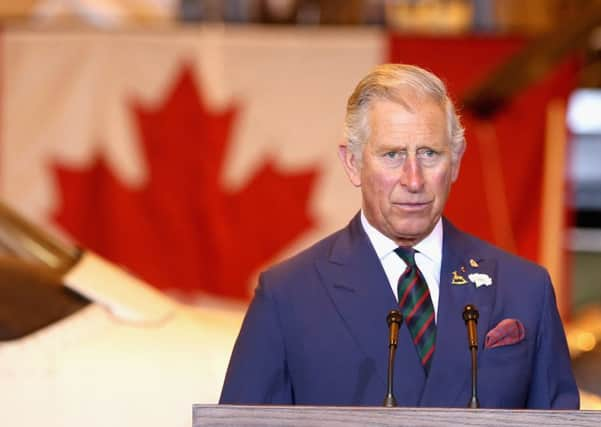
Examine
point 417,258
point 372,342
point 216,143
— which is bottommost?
point 372,342

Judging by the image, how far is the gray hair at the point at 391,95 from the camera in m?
2.87

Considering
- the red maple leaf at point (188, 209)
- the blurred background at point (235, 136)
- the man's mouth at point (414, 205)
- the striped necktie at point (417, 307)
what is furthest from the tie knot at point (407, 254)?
the red maple leaf at point (188, 209)

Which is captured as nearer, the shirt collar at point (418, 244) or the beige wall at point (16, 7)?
the shirt collar at point (418, 244)

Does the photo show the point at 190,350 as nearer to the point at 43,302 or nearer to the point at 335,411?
the point at 43,302

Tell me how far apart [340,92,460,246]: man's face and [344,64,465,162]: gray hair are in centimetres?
1

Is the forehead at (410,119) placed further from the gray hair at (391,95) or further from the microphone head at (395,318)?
the microphone head at (395,318)

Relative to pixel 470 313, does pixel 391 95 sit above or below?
above

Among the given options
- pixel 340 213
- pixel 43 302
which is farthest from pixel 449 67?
pixel 43 302

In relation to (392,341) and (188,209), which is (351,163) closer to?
(392,341)

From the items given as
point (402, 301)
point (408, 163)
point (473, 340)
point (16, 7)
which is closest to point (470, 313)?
point (473, 340)

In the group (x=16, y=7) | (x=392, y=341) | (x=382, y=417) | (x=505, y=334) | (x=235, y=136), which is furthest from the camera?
(x=16, y=7)

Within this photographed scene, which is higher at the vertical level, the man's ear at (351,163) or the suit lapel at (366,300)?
the man's ear at (351,163)

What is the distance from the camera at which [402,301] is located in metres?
2.96

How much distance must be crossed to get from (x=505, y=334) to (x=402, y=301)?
19 centimetres
